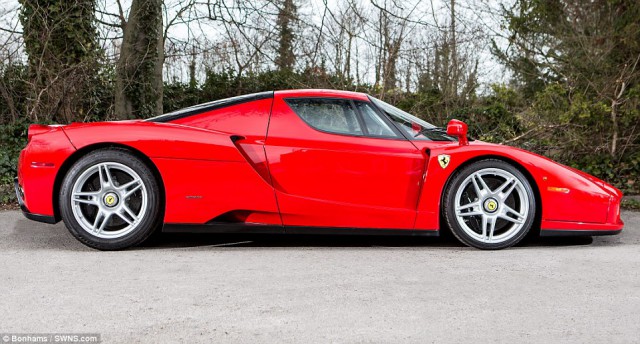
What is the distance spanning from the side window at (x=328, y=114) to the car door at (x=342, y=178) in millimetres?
41

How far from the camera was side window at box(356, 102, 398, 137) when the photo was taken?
4852 mm

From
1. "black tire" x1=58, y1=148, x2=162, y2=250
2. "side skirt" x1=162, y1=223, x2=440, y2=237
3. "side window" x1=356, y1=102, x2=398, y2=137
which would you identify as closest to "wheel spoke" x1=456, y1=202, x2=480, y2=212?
"side skirt" x1=162, y1=223, x2=440, y2=237

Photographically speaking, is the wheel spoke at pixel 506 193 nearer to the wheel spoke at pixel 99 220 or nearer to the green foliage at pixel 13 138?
the wheel spoke at pixel 99 220

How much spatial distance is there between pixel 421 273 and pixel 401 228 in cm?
76

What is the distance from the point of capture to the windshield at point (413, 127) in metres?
4.91

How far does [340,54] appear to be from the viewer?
11453 mm

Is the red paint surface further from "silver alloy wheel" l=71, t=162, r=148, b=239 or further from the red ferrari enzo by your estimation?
"silver alloy wheel" l=71, t=162, r=148, b=239

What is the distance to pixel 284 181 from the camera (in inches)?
185

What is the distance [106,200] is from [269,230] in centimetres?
117

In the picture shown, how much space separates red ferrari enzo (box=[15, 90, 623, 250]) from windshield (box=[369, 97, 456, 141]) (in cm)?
8

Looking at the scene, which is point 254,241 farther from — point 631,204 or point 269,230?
point 631,204

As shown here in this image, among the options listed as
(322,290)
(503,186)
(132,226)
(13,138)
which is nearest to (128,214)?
(132,226)

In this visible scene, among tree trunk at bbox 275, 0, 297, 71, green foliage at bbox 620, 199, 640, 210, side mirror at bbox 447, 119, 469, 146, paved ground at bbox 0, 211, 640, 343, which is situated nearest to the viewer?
paved ground at bbox 0, 211, 640, 343

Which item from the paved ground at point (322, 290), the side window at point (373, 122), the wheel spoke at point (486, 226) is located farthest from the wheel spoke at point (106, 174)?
the wheel spoke at point (486, 226)
